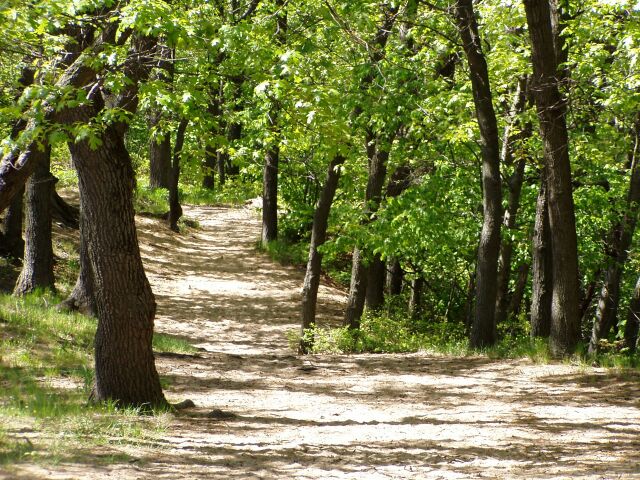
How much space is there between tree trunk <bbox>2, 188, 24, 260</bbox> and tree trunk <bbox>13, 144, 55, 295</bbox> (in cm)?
165

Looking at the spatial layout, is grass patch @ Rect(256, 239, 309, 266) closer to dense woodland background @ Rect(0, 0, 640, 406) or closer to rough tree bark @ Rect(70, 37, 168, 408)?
dense woodland background @ Rect(0, 0, 640, 406)

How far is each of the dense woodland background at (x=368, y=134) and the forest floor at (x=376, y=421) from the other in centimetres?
117

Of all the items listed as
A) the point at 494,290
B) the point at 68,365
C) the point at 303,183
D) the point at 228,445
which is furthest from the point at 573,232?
the point at 303,183

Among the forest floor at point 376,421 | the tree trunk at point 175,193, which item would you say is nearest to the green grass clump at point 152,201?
the tree trunk at point 175,193

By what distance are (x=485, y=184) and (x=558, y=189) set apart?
1806mm

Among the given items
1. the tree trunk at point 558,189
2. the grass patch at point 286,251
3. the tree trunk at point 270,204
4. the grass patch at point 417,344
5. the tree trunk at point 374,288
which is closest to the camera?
the tree trunk at point 558,189

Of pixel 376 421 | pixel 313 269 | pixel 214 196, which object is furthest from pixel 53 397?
pixel 214 196

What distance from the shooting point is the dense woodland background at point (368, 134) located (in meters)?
7.79

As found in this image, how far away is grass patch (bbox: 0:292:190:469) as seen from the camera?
6.25 m

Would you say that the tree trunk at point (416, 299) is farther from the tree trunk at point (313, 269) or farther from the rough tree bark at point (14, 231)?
the rough tree bark at point (14, 231)

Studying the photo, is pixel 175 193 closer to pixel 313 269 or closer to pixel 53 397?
pixel 313 269

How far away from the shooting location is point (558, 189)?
36.8 ft

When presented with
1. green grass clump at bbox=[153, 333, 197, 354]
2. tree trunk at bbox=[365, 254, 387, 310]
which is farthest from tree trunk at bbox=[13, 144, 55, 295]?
tree trunk at bbox=[365, 254, 387, 310]

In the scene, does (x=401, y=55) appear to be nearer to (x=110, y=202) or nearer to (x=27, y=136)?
(x=110, y=202)
